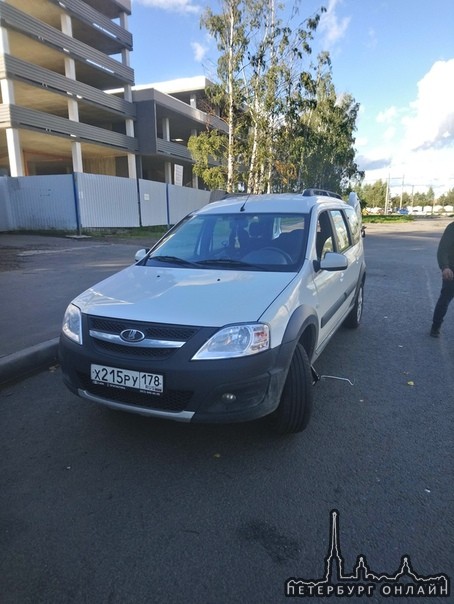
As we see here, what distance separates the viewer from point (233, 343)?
8.33 feet

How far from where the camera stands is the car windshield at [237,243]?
140 inches

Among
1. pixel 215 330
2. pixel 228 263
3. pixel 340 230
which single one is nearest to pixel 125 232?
pixel 340 230

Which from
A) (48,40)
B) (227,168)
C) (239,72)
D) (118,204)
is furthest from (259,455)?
(48,40)

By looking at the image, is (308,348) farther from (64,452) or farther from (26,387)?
(26,387)

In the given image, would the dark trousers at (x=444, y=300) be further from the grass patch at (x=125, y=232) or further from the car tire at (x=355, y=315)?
the grass patch at (x=125, y=232)

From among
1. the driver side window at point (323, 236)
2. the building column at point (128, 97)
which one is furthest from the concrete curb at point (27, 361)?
the building column at point (128, 97)

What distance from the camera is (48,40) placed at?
23.2m

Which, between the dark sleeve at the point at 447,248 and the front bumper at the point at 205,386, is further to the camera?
the dark sleeve at the point at 447,248

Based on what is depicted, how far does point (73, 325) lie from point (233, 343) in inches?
48.6

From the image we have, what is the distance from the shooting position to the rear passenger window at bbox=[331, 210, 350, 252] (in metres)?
4.57

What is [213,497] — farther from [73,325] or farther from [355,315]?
[355,315]

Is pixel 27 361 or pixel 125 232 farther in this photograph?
pixel 125 232

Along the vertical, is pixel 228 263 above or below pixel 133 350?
above

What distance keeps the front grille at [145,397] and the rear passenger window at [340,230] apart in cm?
266
